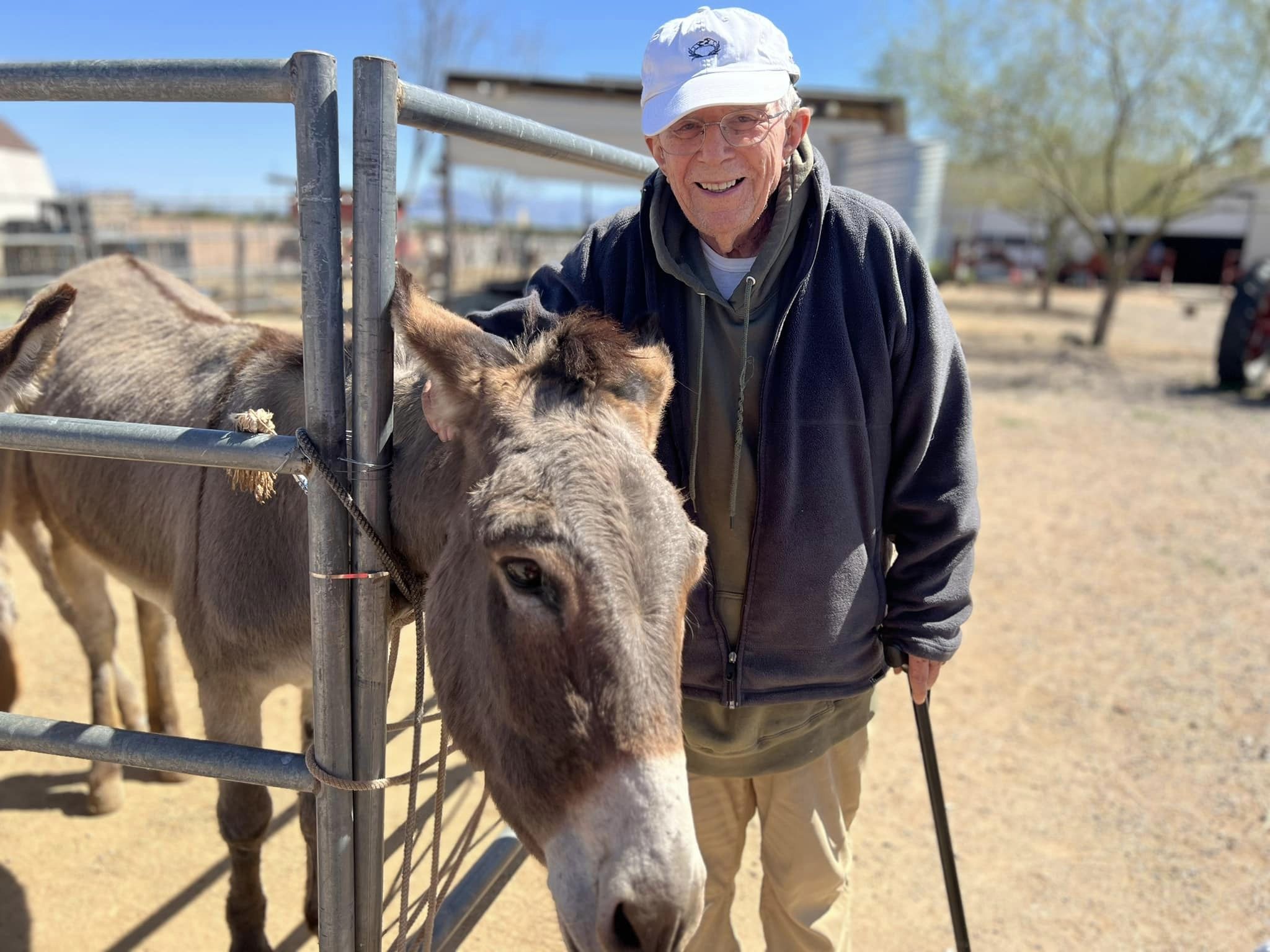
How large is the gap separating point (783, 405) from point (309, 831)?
1.98 metres

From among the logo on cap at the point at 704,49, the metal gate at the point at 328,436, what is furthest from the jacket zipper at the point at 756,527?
the metal gate at the point at 328,436

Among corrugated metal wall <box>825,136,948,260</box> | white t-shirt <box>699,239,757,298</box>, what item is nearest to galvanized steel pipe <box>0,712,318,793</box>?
white t-shirt <box>699,239,757,298</box>

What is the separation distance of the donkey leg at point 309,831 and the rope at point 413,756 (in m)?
0.65

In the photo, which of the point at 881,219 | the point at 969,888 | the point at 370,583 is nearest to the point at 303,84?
the point at 370,583

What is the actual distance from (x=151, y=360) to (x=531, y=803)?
2.45 metres

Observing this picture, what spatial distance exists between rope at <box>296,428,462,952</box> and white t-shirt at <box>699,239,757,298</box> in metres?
0.95

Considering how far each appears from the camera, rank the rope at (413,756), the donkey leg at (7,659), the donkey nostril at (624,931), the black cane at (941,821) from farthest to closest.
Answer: the donkey leg at (7,659) → the black cane at (941,821) → the rope at (413,756) → the donkey nostril at (624,931)

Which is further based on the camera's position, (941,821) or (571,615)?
(941,821)

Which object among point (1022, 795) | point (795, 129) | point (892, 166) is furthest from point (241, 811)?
point (892, 166)

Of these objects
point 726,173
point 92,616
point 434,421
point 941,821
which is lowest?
point 92,616

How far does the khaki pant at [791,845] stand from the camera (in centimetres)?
221

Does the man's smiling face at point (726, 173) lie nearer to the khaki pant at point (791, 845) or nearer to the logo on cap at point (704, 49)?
the logo on cap at point (704, 49)

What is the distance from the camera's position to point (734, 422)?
201cm

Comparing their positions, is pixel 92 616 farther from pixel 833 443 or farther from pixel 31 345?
pixel 833 443
